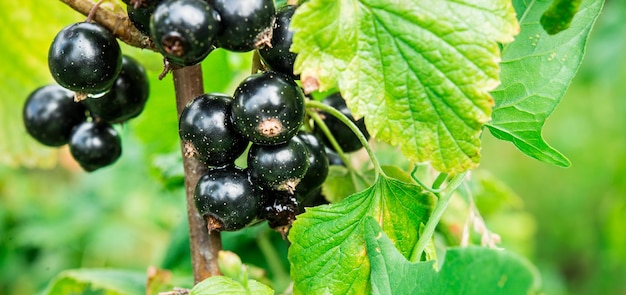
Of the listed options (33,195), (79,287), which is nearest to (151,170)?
(79,287)

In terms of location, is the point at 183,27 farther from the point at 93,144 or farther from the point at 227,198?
the point at 93,144

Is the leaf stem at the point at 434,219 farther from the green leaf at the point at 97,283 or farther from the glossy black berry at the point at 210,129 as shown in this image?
the green leaf at the point at 97,283

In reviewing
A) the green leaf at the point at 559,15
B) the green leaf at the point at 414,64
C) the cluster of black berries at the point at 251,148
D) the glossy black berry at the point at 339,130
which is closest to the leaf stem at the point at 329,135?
the glossy black berry at the point at 339,130

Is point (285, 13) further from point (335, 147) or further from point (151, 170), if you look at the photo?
point (151, 170)

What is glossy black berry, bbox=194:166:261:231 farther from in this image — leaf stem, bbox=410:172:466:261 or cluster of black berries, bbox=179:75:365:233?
leaf stem, bbox=410:172:466:261

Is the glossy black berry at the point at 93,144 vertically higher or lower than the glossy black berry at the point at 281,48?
lower

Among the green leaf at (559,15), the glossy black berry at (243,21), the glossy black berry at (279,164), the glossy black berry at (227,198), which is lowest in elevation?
the glossy black berry at (227,198)
